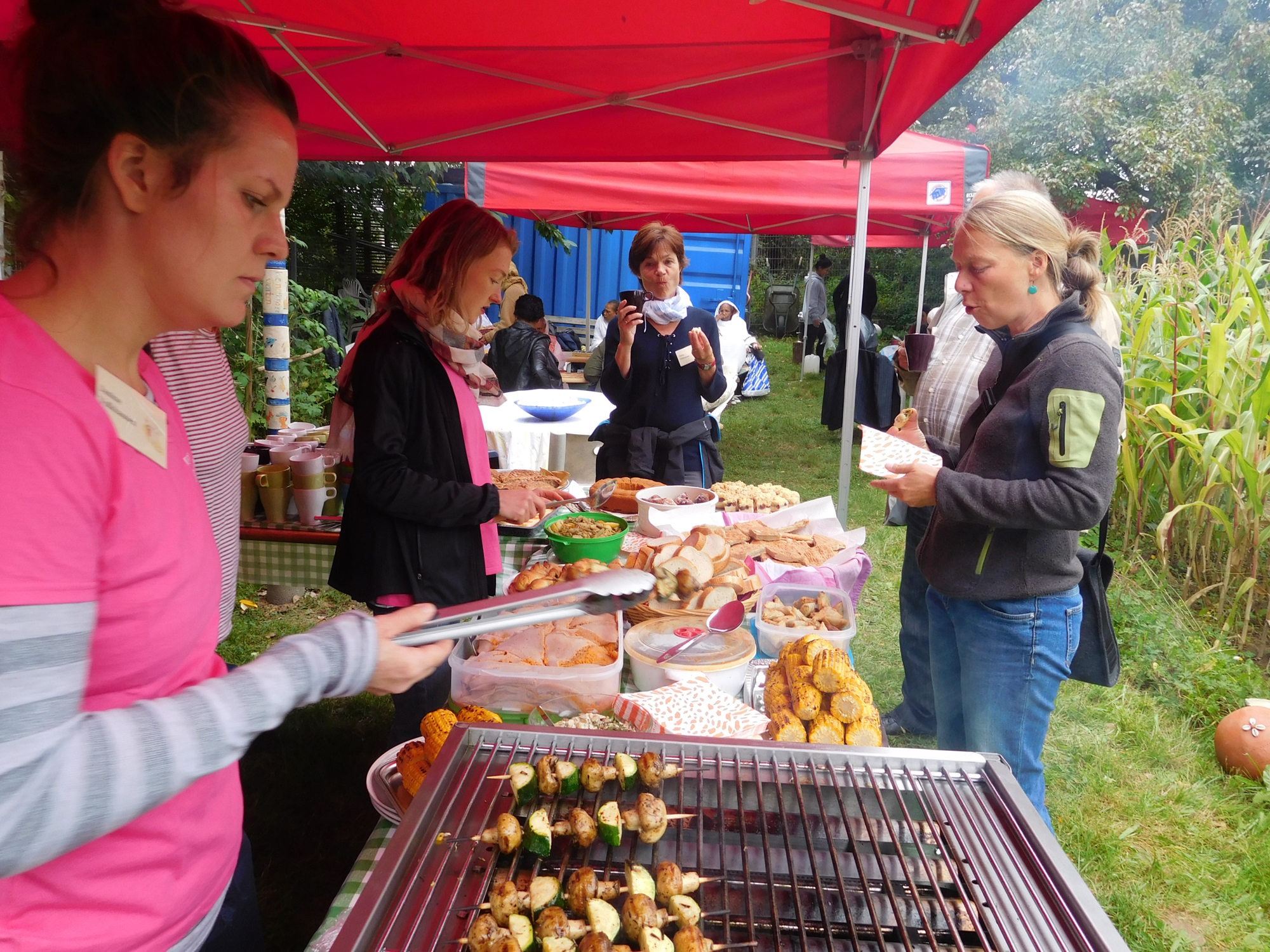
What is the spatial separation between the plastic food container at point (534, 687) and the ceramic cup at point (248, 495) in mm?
2044

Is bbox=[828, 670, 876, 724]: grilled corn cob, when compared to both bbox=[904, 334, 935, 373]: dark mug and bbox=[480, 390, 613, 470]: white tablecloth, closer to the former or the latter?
bbox=[480, 390, 613, 470]: white tablecloth

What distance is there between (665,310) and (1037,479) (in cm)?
231

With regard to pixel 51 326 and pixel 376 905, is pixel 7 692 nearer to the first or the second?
pixel 51 326

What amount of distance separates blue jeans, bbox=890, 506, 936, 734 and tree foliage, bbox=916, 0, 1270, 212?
46.7 ft

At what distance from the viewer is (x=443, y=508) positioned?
2.36 m

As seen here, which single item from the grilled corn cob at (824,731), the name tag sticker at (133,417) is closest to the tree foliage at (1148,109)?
the grilled corn cob at (824,731)

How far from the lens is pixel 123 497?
83cm

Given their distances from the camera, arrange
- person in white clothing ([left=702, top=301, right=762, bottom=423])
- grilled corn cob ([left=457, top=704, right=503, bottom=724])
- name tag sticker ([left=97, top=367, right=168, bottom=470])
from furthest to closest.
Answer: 1. person in white clothing ([left=702, top=301, right=762, bottom=423])
2. grilled corn cob ([left=457, top=704, right=503, bottom=724])
3. name tag sticker ([left=97, top=367, right=168, bottom=470])

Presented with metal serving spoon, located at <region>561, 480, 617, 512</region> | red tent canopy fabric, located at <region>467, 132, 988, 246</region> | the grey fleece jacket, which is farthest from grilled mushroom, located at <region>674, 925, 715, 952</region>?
red tent canopy fabric, located at <region>467, 132, 988, 246</region>

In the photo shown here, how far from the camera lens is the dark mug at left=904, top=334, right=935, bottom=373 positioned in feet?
15.7

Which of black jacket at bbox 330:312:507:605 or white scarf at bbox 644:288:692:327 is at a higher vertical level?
white scarf at bbox 644:288:692:327

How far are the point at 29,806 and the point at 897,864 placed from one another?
3.47 ft

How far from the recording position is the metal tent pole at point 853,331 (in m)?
3.57

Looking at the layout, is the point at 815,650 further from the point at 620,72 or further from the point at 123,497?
the point at 620,72
